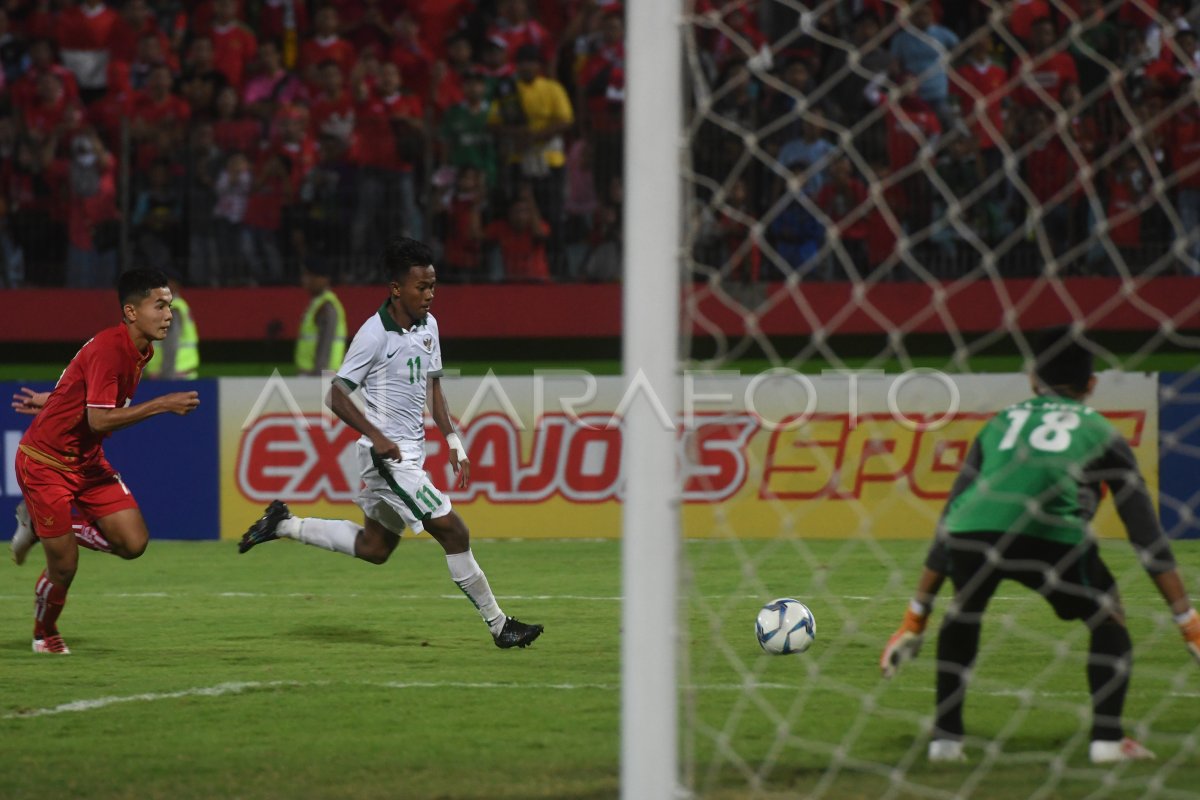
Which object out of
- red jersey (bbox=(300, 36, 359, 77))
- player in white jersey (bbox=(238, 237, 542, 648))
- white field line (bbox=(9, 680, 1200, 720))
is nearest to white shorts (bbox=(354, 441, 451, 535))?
player in white jersey (bbox=(238, 237, 542, 648))

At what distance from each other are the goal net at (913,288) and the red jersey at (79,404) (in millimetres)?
2891

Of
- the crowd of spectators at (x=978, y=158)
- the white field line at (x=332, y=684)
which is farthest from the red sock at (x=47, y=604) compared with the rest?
the crowd of spectators at (x=978, y=158)

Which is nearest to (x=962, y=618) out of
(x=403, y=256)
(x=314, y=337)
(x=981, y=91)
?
(x=403, y=256)

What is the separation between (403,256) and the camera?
25.1 ft

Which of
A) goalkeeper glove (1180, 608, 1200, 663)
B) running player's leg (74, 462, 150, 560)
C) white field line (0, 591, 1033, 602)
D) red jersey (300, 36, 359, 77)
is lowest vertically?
white field line (0, 591, 1033, 602)

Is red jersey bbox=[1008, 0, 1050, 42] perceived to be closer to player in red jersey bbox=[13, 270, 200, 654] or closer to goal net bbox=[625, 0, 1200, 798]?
goal net bbox=[625, 0, 1200, 798]

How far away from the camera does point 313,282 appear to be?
13.2 metres

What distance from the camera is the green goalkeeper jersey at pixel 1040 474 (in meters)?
5.04

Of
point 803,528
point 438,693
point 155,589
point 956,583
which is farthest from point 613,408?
point 956,583

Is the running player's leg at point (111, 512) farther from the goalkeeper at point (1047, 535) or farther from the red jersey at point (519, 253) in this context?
the red jersey at point (519, 253)

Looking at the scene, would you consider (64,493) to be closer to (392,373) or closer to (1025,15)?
(392,373)

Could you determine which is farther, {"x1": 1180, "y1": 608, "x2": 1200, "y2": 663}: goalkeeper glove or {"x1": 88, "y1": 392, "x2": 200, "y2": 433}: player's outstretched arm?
{"x1": 88, "y1": 392, "x2": 200, "y2": 433}: player's outstretched arm

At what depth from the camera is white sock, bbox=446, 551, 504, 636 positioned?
7590mm

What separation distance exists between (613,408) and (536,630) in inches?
183
